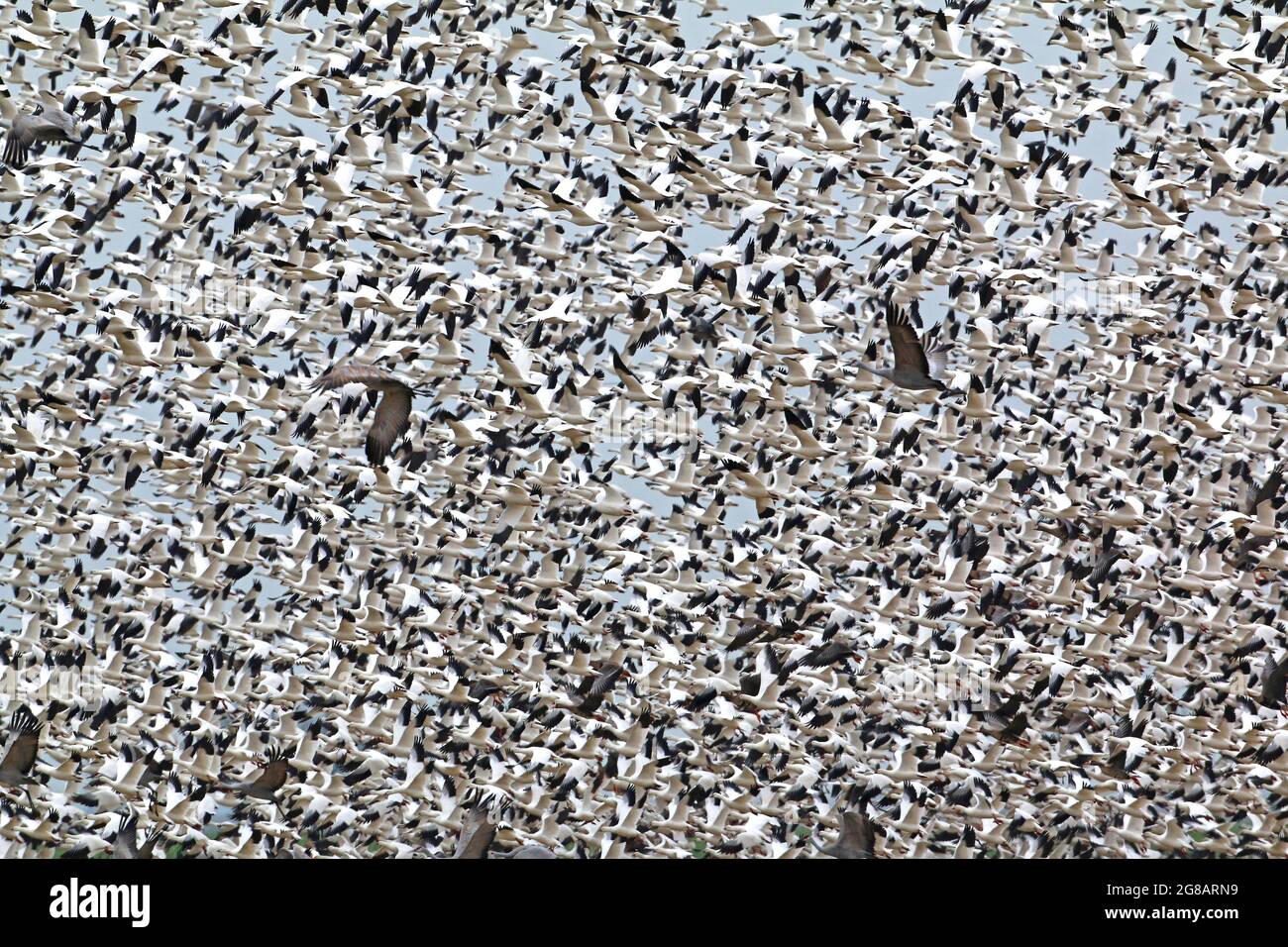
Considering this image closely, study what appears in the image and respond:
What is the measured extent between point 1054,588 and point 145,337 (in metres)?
15.2

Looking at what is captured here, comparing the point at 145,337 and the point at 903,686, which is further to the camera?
the point at 903,686

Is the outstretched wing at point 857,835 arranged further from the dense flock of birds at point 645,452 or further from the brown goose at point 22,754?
the brown goose at point 22,754

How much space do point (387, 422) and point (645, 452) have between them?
10.5m

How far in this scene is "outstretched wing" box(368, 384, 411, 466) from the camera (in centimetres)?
2189

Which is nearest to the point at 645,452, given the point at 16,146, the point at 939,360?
the point at 939,360

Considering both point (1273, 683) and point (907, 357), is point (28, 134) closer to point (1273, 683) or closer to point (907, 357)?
point (907, 357)

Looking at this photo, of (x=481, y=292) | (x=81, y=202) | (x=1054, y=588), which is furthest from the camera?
(x=1054, y=588)

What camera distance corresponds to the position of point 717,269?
29781 mm

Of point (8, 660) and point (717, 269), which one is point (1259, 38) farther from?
point (8, 660)

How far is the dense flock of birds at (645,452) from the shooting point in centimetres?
3062

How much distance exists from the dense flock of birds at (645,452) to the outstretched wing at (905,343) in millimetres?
5068

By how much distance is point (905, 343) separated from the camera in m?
24.2

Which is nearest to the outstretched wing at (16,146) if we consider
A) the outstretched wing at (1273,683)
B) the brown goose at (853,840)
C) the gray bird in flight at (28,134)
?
the gray bird in flight at (28,134)

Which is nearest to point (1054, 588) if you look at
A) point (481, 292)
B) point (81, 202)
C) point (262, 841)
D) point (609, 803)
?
point (609, 803)
